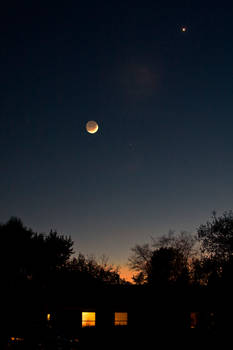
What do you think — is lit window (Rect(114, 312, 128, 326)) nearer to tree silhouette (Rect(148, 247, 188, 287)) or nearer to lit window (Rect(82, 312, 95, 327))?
lit window (Rect(82, 312, 95, 327))

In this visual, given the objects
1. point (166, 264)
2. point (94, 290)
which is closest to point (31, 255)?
point (94, 290)

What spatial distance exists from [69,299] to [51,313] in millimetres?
1734

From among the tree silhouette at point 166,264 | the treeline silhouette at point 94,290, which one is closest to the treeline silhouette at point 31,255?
the treeline silhouette at point 94,290

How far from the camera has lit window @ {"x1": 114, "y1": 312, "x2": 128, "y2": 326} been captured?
24.0 meters

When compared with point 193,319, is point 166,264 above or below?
above

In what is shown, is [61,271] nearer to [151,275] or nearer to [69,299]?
[69,299]

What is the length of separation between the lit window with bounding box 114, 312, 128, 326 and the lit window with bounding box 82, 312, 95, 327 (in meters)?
1.62

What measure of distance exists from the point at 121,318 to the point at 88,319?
2.34 metres

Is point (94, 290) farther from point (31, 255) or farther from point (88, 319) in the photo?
point (31, 255)

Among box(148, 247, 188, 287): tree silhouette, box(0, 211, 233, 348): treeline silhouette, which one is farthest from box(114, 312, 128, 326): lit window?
box(148, 247, 188, 287): tree silhouette

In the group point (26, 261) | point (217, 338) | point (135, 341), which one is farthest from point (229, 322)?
point (26, 261)

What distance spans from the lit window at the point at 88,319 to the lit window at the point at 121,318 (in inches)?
63.9

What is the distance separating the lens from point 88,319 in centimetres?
2406

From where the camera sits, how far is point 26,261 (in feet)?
102
